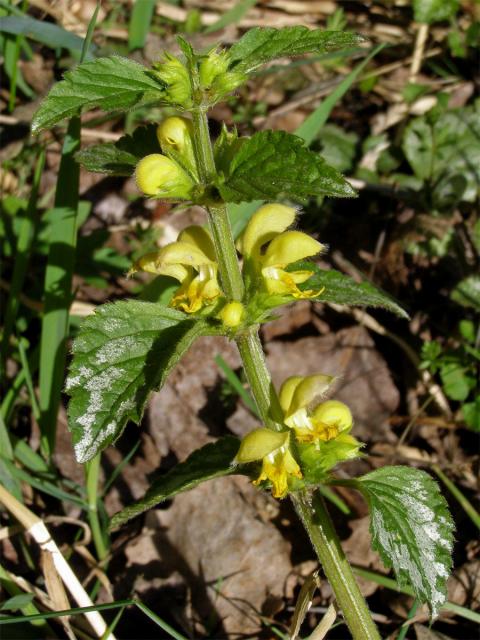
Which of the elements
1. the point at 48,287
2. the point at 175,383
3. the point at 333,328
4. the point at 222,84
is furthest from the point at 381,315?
the point at 222,84

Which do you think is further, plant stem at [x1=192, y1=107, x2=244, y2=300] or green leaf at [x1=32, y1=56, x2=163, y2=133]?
plant stem at [x1=192, y1=107, x2=244, y2=300]

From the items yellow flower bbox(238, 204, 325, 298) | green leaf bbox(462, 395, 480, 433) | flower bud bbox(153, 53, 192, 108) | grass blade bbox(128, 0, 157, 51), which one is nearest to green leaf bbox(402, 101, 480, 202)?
green leaf bbox(462, 395, 480, 433)

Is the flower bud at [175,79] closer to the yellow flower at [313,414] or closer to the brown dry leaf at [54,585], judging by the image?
the yellow flower at [313,414]

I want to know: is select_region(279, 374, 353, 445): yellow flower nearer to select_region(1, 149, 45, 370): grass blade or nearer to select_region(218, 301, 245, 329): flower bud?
select_region(218, 301, 245, 329): flower bud

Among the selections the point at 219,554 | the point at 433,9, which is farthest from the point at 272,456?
the point at 433,9

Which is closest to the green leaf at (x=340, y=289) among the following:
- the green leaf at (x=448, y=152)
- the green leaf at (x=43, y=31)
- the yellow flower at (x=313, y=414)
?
the yellow flower at (x=313, y=414)

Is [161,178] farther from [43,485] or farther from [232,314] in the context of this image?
[43,485]

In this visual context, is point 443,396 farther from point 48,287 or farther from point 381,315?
point 48,287
